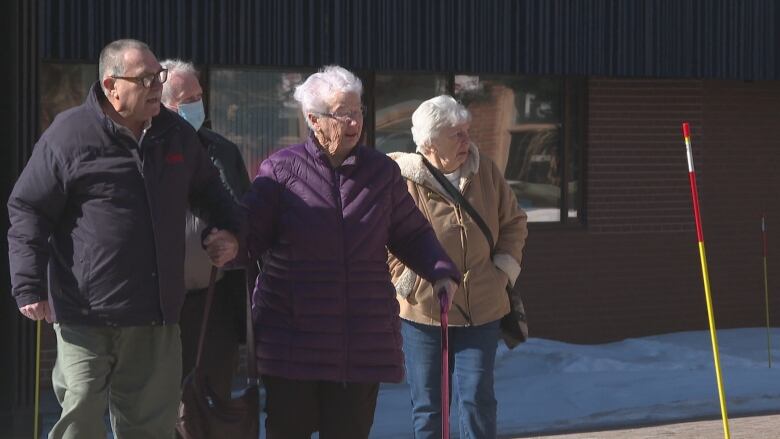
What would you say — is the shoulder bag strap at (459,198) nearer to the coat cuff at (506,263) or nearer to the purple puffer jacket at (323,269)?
the coat cuff at (506,263)

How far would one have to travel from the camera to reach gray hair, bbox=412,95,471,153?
6422mm

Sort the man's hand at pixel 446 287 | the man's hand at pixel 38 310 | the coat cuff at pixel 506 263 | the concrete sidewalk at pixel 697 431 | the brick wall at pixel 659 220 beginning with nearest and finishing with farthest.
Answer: the man's hand at pixel 38 310
the man's hand at pixel 446 287
the coat cuff at pixel 506 263
the concrete sidewalk at pixel 697 431
the brick wall at pixel 659 220

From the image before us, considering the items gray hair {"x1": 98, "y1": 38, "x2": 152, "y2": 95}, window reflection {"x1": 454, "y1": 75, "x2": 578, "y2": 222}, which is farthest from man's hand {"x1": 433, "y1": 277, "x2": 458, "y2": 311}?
window reflection {"x1": 454, "y1": 75, "x2": 578, "y2": 222}

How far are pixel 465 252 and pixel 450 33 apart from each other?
501 centimetres

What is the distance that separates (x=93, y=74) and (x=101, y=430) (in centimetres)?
582

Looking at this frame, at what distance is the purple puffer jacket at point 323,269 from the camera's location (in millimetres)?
5000

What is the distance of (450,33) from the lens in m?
11.2

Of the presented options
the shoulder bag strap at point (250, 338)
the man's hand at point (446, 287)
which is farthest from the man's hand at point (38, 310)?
the man's hand at point (446, 287)

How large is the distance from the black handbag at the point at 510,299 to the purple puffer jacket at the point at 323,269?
127 cm

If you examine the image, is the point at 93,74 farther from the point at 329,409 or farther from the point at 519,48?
the point at 329,409

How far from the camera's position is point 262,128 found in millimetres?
10992

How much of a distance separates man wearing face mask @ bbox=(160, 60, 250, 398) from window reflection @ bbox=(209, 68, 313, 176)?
4952 mm

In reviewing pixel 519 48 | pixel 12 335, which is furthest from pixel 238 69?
pixel 12 335

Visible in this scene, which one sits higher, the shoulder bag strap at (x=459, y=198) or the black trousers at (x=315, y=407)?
the shoulder bag strap at (x=459, y=198)
